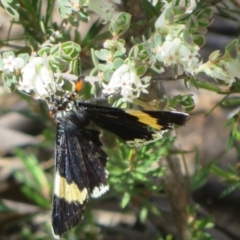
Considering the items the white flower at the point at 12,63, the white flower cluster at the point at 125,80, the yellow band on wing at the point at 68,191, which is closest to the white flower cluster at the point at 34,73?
the white flower at the point at 12,63

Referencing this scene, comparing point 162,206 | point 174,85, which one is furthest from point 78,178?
Answer: point 174,85

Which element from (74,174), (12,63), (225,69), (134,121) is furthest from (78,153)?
(225,69)

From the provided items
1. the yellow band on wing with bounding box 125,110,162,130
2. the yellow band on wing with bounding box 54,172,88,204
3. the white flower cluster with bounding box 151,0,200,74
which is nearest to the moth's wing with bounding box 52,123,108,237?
the yellow band on wing with bounding box 54,172,88,204

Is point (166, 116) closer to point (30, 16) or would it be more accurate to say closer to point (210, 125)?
point (30, 16)

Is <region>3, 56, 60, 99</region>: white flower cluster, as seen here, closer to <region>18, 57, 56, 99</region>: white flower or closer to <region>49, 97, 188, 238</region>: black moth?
<region>18, 57, 56, 99</region>: white flower

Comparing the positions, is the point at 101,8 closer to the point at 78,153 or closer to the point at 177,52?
the point at 177,52

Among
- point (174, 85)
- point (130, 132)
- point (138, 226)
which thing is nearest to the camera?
point (130, 132)
